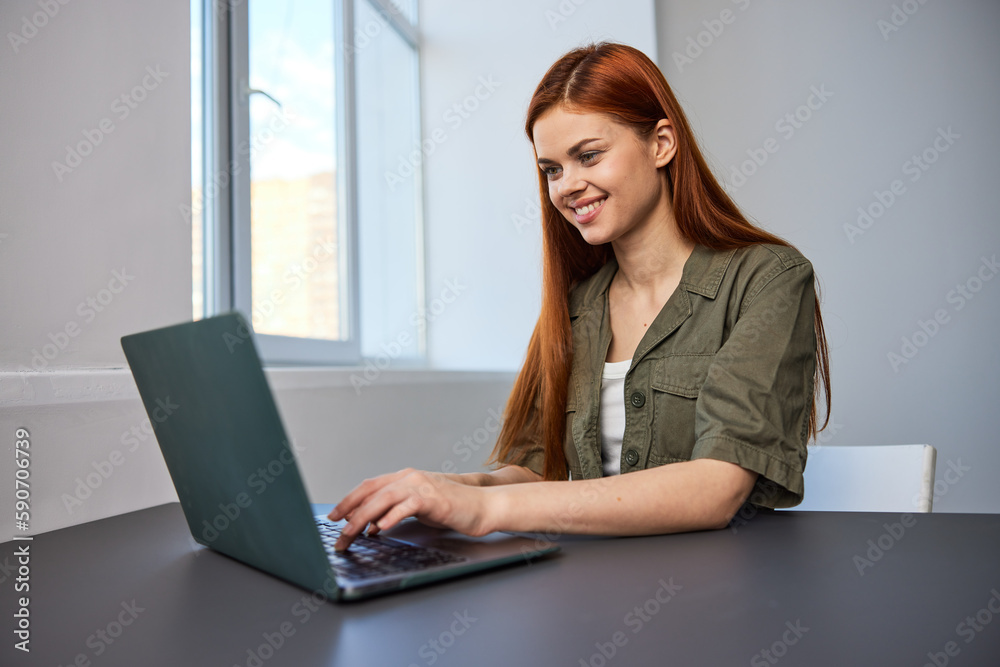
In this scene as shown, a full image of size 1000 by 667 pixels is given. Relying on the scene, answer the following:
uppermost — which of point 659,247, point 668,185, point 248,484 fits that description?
point 668,185

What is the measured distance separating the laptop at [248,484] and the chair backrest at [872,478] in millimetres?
622

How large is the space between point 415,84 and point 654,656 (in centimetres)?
291

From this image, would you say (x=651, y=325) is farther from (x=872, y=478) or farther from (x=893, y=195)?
(x=893, y=195)

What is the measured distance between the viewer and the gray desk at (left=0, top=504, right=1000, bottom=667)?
0.42m

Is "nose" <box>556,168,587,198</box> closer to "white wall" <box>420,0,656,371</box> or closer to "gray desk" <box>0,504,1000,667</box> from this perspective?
"gray desk" <box>0,504,1000,667</box>

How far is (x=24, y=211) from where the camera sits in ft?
2.91

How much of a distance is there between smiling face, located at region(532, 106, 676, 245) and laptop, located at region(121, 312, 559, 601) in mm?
598

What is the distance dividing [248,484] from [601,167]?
0.76 metres

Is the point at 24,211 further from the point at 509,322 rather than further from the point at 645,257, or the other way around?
the point at 509,322

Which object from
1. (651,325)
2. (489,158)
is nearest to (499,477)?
(651,325)

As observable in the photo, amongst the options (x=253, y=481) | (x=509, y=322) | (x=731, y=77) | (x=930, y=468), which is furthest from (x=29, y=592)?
(x=731, y=77)

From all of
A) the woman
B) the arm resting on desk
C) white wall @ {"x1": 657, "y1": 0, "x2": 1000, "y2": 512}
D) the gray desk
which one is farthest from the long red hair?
white wall @ {"x1": 657, "y1": 0, "x2": 1000, "y2": 512}

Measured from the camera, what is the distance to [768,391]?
865 millimetres

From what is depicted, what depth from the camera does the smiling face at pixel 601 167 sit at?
1106mm
